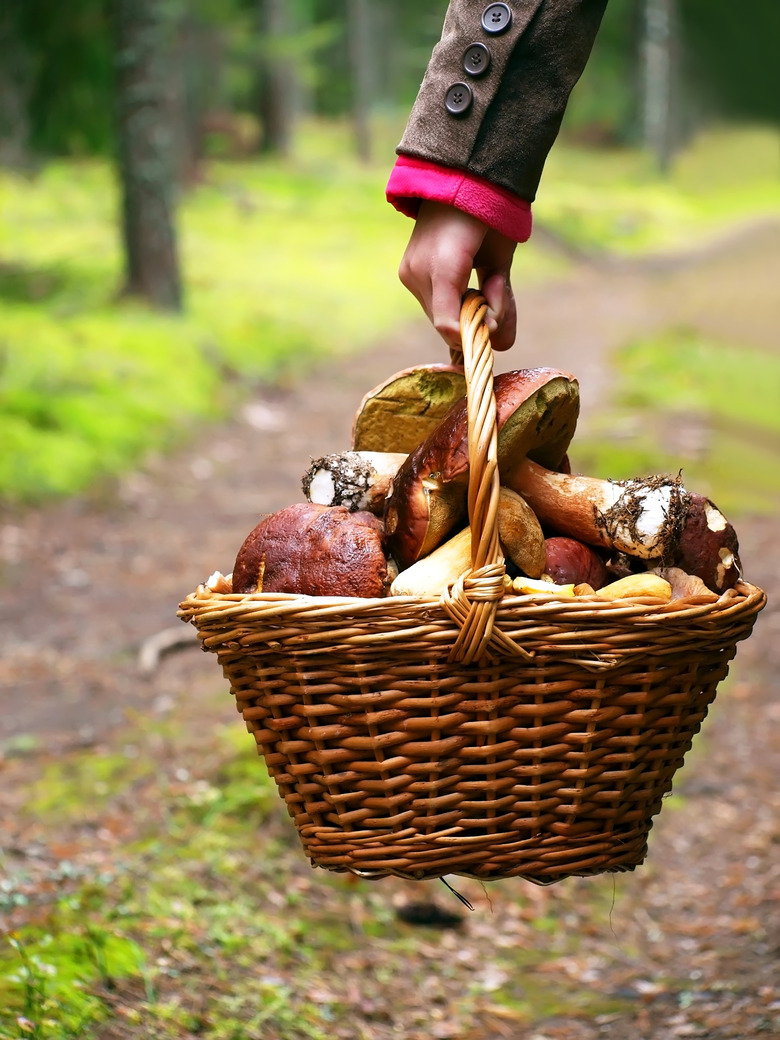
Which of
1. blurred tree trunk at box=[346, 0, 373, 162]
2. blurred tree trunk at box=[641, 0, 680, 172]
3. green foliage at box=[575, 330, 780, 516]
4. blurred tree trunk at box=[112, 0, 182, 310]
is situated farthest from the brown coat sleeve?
blurred tree trunk at box=[346, 0, 373, 162]

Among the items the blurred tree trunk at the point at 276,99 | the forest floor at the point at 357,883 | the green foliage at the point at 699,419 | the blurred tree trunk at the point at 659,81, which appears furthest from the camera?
the blurred tree trunk at the point at 659,81

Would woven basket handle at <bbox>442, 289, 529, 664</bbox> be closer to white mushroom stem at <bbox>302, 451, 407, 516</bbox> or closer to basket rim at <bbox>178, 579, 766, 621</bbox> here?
basket rim at <bbox>178, 579, 766, 621</bbox>

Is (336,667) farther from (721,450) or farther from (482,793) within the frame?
(721,450)

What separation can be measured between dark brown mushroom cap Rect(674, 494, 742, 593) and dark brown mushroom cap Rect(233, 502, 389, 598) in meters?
0.48

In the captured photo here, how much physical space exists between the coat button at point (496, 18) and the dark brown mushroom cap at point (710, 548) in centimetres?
79

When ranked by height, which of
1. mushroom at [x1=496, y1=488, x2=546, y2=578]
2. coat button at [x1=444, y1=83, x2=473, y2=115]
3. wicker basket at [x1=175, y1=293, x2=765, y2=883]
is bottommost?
wicker basket at [x1=175, y1=293, x2=765, y2=883]

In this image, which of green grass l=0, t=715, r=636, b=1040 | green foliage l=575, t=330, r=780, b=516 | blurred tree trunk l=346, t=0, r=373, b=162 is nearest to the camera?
green grass l=0, t=715, r=636, b=1040

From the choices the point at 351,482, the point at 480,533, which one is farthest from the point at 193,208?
the point at 480,533

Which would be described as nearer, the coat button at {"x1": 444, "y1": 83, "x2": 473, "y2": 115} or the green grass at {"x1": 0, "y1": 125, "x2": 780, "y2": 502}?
the coat button at {"x1": 444, "y1": 83, "x2": 473, "y2": 115}

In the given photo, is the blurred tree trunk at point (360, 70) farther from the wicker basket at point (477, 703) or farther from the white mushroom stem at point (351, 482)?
the wicker basket at point (477, 703)

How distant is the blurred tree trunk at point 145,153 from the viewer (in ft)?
28.7

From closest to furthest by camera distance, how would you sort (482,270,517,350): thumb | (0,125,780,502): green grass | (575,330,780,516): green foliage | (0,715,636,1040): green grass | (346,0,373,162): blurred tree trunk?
(482,270,517,350): thumb → (0,715,636,1040): green grass → (575,330,780,516): green foliage → (0,125,780,502): green grass → (346,0,373,162): blurred tree trunk

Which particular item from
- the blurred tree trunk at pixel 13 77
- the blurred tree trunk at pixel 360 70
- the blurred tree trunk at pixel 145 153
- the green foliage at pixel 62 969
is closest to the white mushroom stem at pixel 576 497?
the green foliage at pixel 62 969

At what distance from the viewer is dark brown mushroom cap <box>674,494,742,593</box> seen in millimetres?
1661
